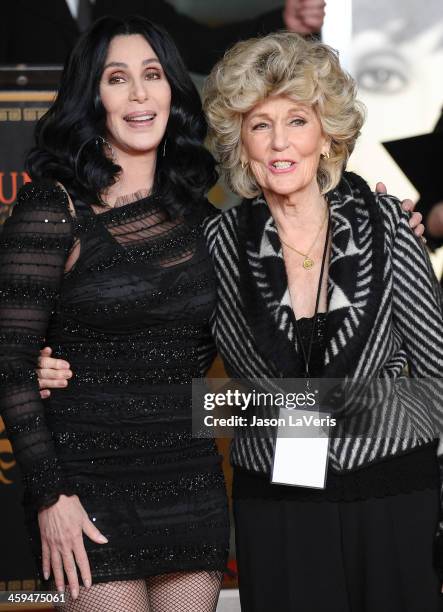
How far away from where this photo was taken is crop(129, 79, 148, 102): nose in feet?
8.24

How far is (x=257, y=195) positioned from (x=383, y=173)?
1.54 meters

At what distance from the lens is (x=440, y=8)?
3.99m

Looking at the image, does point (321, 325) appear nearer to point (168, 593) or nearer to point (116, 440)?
point (116, 440)

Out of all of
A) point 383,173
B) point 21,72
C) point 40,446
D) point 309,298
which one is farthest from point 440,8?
point 40,446

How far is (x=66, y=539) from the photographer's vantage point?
2.27 meters

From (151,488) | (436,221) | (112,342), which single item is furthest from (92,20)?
(151,488)

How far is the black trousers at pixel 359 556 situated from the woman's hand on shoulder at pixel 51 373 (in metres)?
0.61

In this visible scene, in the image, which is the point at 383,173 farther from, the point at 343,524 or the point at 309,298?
the point at 343,524

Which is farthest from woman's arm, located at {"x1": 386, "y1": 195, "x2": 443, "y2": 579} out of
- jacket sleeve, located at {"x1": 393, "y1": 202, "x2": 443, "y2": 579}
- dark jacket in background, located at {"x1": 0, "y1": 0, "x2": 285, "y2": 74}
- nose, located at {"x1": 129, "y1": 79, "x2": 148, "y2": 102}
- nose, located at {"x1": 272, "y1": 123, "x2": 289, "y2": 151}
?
dark jacket in background, located at {"x1": 0, "y1": 0, "x2": 285, "y2": 74}

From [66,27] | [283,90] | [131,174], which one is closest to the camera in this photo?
[283,90]

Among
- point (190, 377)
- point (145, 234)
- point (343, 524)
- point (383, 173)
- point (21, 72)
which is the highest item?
point (21, 72)

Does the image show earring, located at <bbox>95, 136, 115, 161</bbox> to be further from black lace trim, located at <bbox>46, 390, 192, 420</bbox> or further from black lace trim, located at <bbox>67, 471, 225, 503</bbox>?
black lace trim, located at <bbox>67, 471, 225, 503</bbox>

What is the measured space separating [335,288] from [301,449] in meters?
0.39

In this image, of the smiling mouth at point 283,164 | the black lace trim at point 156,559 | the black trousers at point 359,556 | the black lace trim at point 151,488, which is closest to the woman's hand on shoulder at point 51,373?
the black lace trim at point 151,488
